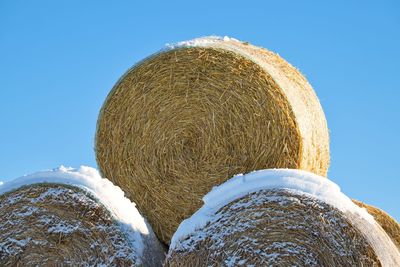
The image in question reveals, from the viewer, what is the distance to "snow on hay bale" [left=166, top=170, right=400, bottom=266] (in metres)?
3.35

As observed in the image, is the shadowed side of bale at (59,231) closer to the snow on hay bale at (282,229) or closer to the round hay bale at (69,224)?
the round hay bale at (69,224)

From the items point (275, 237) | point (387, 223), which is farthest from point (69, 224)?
point (387, 223)

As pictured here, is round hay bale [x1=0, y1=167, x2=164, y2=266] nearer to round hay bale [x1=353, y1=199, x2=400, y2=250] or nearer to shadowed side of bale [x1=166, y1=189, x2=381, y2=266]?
shadowed side of bale [x1=166, y1=189, x2=381, y2=266]

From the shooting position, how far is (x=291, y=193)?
345 centimetres

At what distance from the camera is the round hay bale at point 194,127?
4664 mm

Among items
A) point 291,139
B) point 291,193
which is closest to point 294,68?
point 291,139

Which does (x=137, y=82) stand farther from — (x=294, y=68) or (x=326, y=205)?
(x=326, y=205)

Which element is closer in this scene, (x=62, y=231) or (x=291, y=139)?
(x=62, y=231)

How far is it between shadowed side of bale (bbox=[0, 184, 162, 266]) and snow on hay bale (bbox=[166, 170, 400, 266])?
0.39 metres

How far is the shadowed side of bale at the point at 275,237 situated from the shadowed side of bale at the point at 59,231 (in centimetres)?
40

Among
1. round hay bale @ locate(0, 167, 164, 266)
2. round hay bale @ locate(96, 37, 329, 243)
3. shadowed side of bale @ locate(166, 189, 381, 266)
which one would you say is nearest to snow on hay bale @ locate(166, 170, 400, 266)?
shadowed side of bale @ locate(166, 189, 381, 266)

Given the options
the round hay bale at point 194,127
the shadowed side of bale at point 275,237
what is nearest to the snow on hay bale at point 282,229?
the shadowed side of bale at point 275,237

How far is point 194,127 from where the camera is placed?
4.86 meters

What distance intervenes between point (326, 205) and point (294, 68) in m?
2.35
